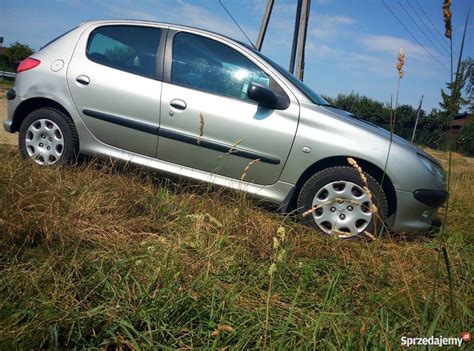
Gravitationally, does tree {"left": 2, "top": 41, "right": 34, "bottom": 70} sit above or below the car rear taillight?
above

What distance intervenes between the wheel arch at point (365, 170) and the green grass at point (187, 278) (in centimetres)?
30

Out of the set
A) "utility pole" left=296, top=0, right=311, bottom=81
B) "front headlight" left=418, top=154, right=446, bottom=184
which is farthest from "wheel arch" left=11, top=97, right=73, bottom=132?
"utility pole" left=296, top=0, right=311, bottom=81

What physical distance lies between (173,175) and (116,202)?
0.81 metres

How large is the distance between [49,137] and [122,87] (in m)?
0.88

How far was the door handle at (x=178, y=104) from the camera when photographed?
3617 millimetres

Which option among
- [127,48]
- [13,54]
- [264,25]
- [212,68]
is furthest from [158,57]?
[13,54]

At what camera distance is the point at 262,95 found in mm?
3414

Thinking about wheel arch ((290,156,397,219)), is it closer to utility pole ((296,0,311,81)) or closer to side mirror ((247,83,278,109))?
side mirror ((247,83,278,109))

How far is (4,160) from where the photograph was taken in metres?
3.51

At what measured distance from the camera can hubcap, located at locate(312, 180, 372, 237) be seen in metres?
3.26

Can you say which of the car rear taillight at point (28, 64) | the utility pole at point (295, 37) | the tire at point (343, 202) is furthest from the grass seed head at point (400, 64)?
the utility pole at point (295, 37)

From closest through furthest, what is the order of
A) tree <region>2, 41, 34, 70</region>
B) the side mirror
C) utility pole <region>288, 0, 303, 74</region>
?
1. the side mirror
2. utility pole <region>288, 0, 303, 74</region>
3. tree <region>2, 41, 34, 70</region>

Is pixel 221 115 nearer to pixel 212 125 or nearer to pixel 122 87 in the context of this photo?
pixel 212 125

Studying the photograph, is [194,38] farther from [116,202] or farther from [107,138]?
[116,202]
